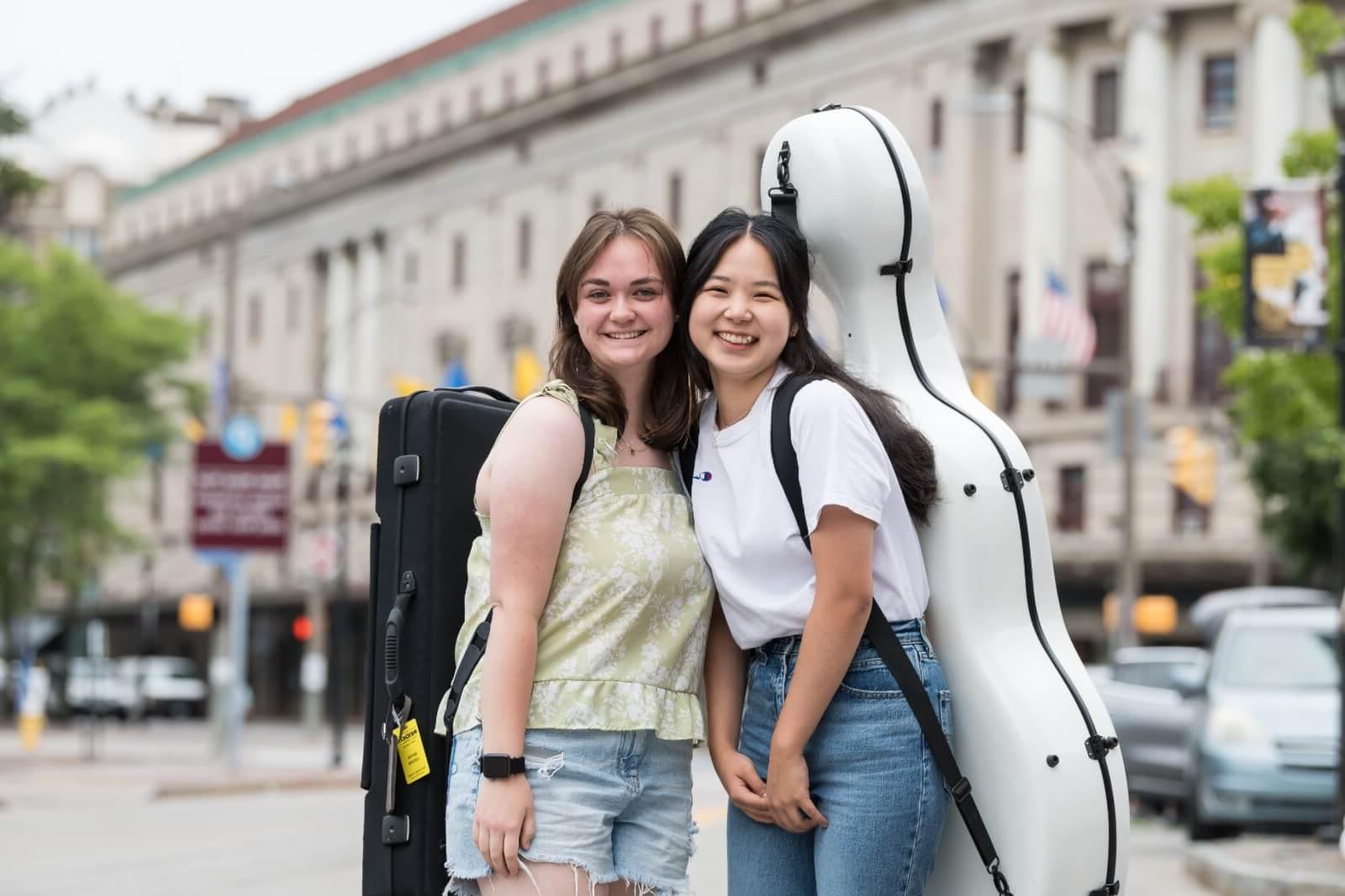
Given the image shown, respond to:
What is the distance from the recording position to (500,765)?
12.9ft

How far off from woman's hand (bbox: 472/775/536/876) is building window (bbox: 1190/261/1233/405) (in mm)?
45558

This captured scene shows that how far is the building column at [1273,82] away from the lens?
155 feet

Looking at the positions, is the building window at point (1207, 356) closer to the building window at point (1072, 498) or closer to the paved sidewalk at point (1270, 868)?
the building window at point (1072, 498)

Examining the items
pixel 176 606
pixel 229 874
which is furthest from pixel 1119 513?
pixel 176 606

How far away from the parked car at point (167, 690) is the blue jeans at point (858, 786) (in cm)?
6004

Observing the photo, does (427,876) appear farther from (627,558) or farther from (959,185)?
(959,185)

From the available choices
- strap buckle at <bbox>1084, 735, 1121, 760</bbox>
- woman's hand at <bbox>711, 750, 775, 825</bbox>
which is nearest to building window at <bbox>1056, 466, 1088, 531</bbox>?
strap buckle at <bbox>1084, 735, 1121, 760</bbox>

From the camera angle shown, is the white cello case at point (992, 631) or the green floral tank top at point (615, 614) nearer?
the green floral tank top at point (615, 614)

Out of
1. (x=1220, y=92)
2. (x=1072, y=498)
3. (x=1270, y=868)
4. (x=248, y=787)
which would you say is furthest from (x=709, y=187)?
(x=1270, y=868)

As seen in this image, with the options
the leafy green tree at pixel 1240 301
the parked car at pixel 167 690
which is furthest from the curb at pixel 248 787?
the parked car at pixel 167 690

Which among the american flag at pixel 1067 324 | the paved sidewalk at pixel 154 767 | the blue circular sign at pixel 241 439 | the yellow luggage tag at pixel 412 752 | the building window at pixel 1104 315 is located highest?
the building window at pixel 1104 315

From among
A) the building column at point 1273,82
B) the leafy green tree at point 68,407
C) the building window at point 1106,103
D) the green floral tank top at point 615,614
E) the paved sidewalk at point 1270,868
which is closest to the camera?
the green floral tank top at point 615,614

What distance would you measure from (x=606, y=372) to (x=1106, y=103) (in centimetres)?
4827

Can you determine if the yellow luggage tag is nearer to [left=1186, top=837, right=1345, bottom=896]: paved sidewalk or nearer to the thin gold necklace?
the thin gold necklace
